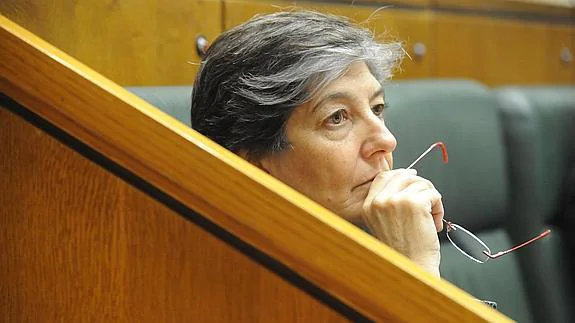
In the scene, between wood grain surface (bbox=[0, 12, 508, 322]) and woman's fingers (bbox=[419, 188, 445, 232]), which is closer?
wood grain surface (bbox=[0, 12, 508, 322])

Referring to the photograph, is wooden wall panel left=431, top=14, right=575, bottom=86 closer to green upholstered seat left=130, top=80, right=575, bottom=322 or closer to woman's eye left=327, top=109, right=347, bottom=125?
green upholstered seat left=130, top=80, right=575, bottom=322

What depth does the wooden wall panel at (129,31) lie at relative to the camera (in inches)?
54.4

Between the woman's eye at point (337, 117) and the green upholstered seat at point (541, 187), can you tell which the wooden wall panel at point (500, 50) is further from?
the woman's eye at point (337, 117)

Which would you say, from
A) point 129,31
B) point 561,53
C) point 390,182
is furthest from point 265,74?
point 561,53

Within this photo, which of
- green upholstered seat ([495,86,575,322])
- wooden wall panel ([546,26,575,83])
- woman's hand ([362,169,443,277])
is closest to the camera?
woman's hand ([362,169,443,277])

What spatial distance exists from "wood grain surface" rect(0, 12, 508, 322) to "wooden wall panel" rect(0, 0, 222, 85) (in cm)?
33

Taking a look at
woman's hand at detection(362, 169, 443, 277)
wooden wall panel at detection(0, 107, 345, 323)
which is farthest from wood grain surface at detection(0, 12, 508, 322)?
woman's hand at detection(362, 169, 443, 277)

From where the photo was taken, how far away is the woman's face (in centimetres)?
130

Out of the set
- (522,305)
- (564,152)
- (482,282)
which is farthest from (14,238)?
(564,152)

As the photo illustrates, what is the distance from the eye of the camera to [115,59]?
58.8 inches

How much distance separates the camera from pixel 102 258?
39.9 inches

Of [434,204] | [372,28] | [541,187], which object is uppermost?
[372,28]

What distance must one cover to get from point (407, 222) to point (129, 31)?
55cm

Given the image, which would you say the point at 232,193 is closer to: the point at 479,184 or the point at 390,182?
the point at 390,182
